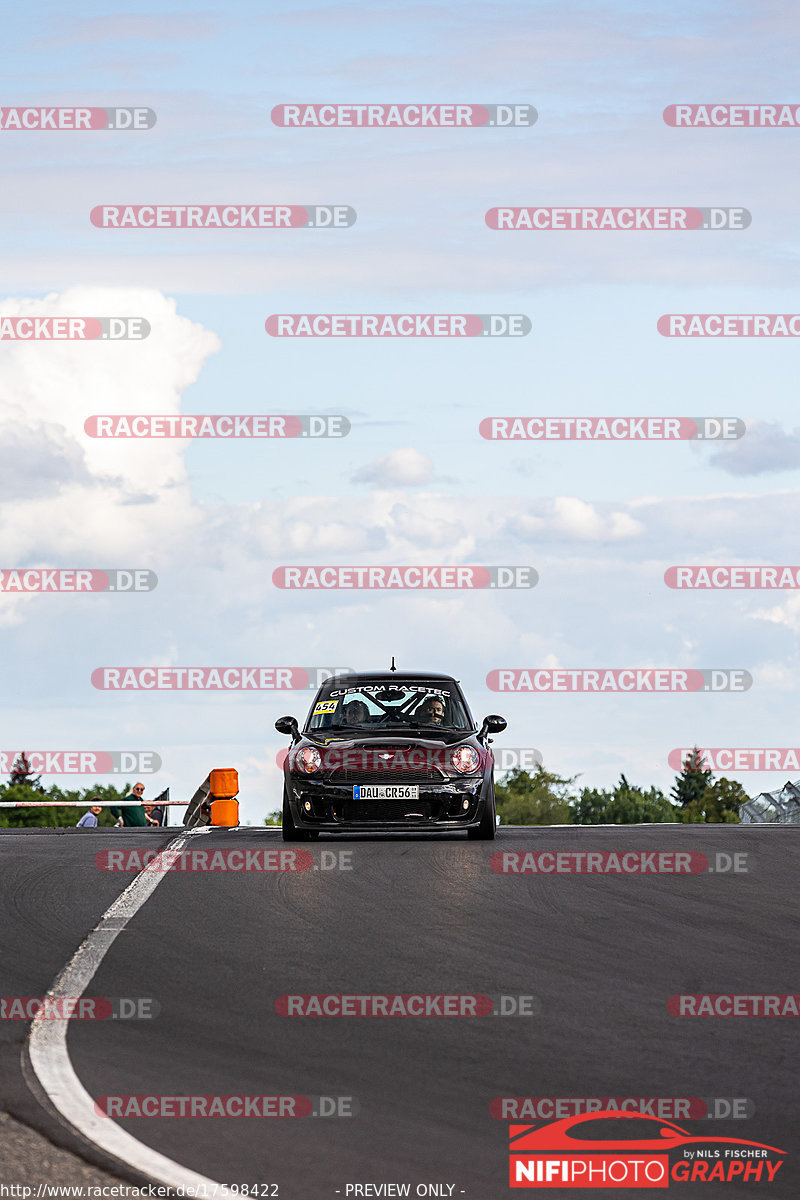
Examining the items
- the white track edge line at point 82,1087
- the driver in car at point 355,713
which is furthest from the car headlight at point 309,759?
the white track edge line at point 82,1087

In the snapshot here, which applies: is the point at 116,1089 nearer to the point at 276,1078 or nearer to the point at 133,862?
the point at 276,1078

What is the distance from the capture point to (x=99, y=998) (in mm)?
7453

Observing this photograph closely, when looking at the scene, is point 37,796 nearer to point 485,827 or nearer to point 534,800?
point 534,800

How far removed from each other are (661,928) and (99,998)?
3693 millimetres

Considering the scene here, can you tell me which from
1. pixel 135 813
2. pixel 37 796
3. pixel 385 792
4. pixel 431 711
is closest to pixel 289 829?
pixel 385 792

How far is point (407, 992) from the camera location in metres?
7.67

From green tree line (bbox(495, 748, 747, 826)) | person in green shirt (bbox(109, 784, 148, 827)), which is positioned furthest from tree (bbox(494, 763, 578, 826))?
person in green shirt (bbox(109, 784, 148, 827))

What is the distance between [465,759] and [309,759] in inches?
58.9

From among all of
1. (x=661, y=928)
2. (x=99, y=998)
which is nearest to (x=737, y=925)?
(x=661, y=928)

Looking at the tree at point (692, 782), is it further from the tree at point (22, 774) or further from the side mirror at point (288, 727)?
the side mirror at point (288, 727)

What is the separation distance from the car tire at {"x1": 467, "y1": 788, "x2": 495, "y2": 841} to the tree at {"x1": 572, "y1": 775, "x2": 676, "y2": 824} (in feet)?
436

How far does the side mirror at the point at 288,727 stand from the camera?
15797 millimetres

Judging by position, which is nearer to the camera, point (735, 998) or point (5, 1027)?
point (5, 1027)

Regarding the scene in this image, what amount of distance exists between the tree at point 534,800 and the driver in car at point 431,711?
134m
